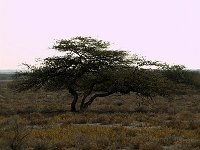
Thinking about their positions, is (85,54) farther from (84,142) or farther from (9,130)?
(84,142)

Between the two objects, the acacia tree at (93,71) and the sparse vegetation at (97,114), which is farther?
the acacia tree at (93,71)

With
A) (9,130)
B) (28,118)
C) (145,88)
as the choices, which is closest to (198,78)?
(145,88)

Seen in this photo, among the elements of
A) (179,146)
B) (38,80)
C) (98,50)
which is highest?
(98,50)

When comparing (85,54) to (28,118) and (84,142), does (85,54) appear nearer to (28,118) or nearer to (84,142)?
(28,118)

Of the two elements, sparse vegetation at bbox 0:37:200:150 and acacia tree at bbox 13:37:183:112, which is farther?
acacia tree at bbox 13:37:183:112

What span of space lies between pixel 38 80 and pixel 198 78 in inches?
1797

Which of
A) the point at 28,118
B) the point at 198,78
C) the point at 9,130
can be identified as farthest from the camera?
the point at 198,78

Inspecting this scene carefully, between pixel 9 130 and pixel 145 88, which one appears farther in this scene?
pixel 145 88

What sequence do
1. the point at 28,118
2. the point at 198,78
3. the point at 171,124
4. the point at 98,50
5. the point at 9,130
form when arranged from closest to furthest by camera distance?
the point at 9,130 < the point at 171,124 < the point at 28,118 < the point at 98,50 < the point at 198,78

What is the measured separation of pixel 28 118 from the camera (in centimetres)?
2445

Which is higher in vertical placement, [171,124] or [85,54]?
[85,54]

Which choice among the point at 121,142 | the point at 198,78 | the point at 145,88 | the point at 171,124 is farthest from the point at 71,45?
the point at 198,78

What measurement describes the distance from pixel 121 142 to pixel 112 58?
13.2 meters

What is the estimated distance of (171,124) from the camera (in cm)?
2139
